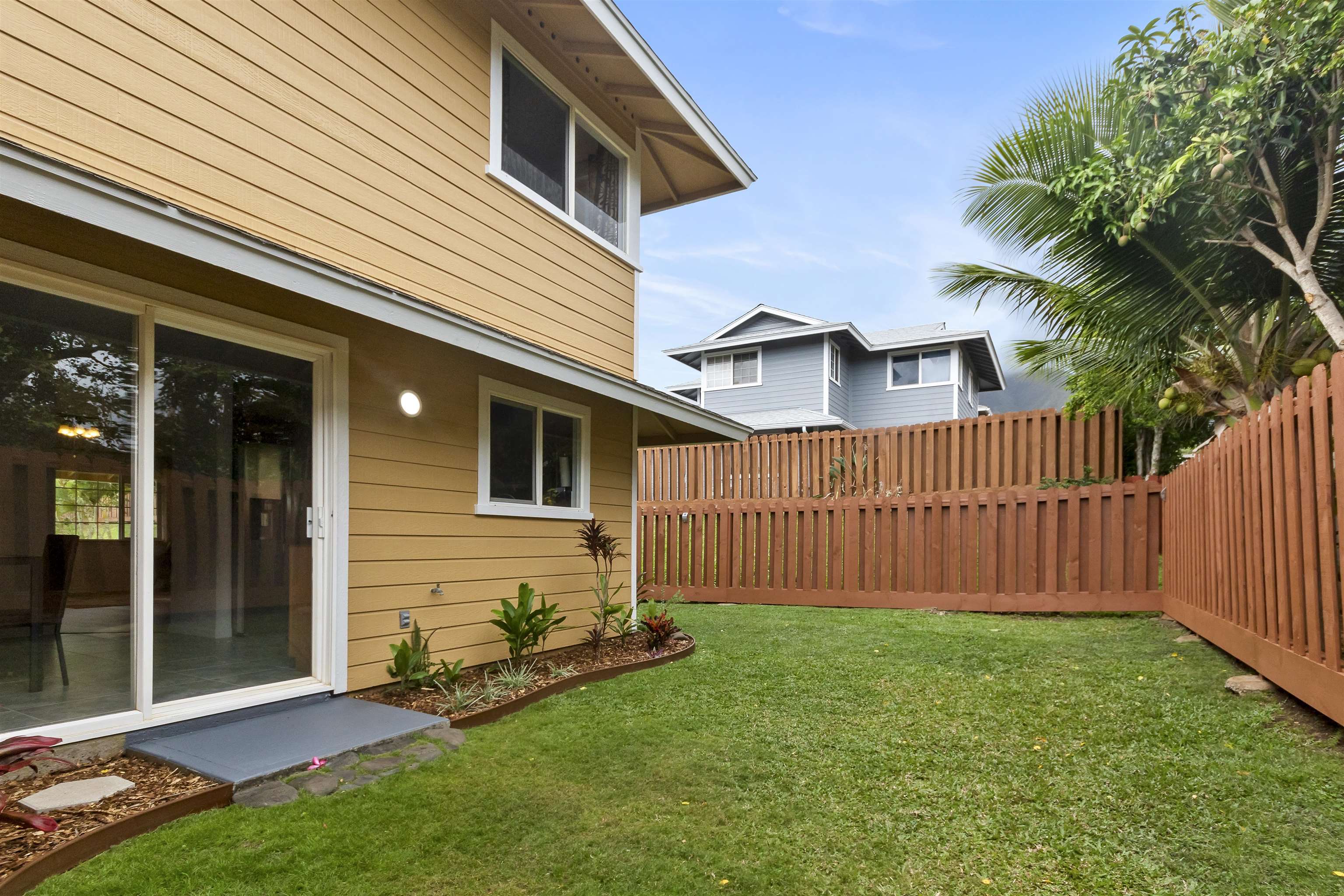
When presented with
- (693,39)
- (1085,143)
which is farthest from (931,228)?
(1085,143)

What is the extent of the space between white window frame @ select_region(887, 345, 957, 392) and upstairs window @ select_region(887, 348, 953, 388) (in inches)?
0.5

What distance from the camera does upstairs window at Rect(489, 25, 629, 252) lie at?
224 inches

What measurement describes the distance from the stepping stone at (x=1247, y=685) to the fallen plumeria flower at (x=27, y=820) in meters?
5.69

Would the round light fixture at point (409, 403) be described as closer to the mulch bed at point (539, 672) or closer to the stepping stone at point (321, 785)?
the mulch bed at point (539, 672)

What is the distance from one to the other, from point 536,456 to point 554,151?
2.72m

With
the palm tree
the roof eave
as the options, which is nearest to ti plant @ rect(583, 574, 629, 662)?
the roof eave

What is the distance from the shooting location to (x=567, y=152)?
249 inches

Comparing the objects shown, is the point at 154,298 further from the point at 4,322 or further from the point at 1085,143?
the point at 1085,143

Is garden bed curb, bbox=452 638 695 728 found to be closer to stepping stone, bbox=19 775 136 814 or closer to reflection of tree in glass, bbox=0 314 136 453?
stepping stone, bbox=19 775 136 814

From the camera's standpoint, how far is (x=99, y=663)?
11.0 ft

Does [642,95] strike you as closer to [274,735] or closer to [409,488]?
[409,488]

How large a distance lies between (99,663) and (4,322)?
5.32ft

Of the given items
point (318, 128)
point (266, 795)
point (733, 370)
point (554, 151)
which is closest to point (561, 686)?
point (266, 795)

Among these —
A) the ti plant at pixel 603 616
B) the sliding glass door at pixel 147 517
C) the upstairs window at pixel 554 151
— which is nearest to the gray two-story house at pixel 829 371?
the upstairs window at pixel 554 151
